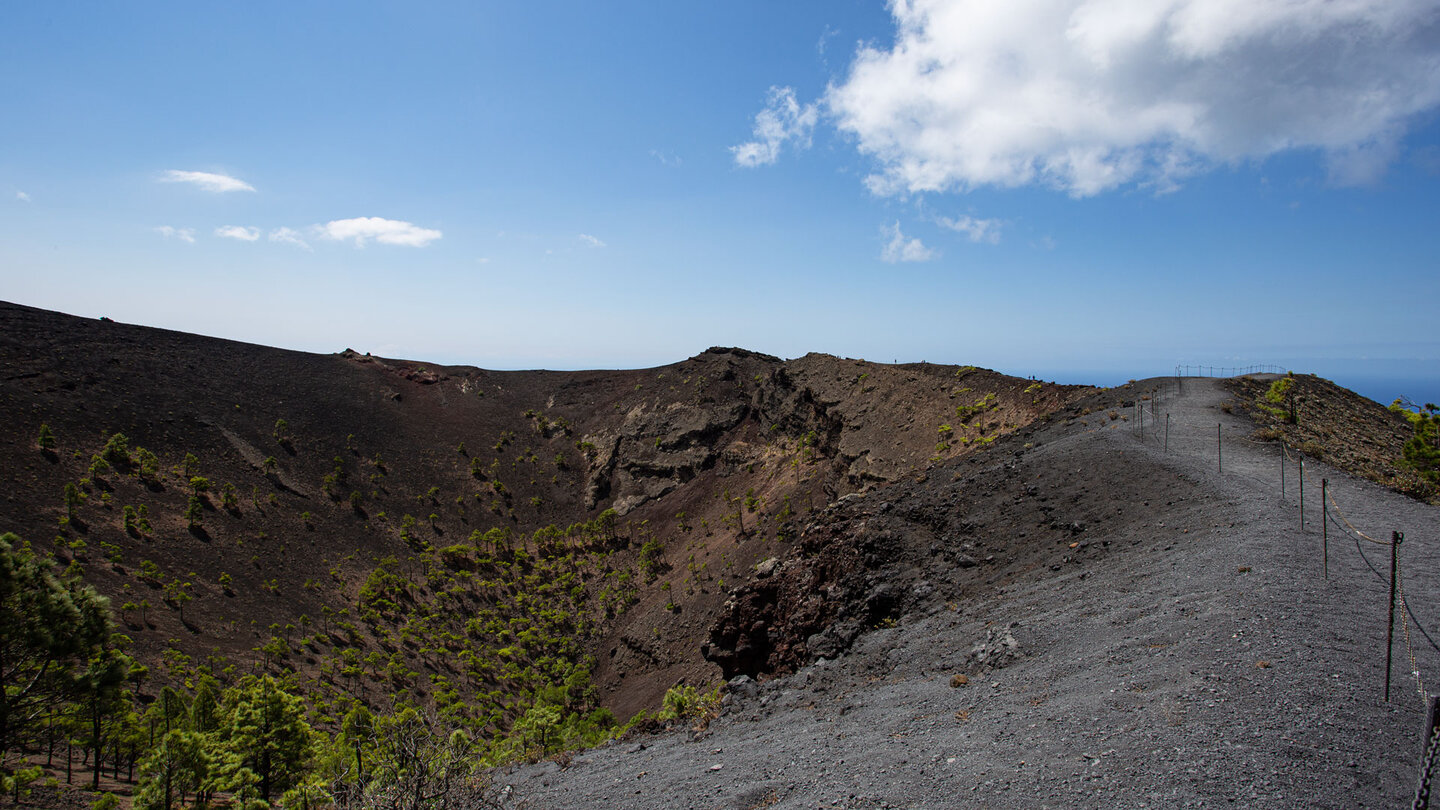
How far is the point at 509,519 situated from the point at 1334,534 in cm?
5229

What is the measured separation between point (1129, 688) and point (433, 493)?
55.1 metres

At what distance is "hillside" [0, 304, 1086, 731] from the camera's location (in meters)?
33.1

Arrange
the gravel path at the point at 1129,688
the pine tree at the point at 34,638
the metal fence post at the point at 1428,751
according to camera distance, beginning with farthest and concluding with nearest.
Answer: the pine tree at the point at 34,638, the gravel path at the point at 1129,688, the metal fence post at the point at 1428,751

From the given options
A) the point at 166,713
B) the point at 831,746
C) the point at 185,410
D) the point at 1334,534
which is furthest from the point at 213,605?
the point at 1334,534

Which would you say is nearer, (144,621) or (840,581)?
(840,581)

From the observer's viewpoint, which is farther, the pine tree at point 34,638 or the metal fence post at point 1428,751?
the pine tree at point 34,638

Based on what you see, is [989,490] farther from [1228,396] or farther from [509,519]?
[509,519]

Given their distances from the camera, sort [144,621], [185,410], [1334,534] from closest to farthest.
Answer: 1. [1334,534]
2. [144,621]
3. [185,410]

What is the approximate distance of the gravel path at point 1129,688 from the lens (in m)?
6.83

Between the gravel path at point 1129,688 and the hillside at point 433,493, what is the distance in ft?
38.8

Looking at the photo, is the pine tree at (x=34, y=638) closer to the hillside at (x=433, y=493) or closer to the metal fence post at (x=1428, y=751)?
the metal fence post at (x=1428, y=751)

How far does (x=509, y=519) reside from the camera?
54.3 meters

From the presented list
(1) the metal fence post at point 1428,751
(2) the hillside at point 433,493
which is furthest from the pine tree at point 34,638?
(2) the hillside at point 433,493

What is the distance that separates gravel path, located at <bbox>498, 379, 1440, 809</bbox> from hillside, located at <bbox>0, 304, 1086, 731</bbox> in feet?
38.8
